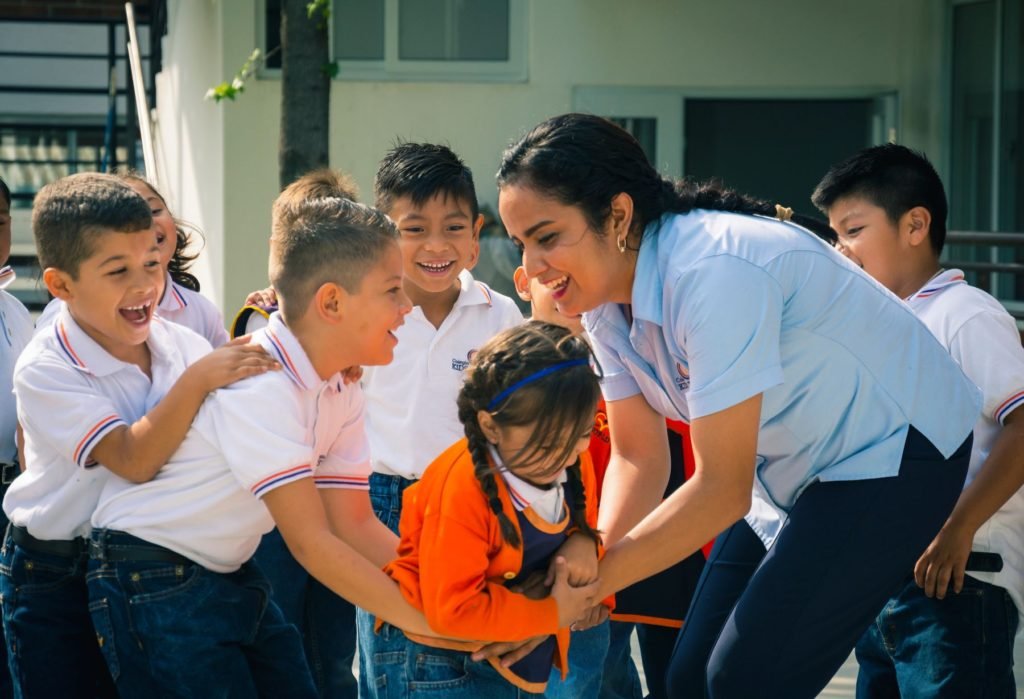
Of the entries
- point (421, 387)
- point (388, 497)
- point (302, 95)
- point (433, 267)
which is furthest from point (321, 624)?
point (302, 95)

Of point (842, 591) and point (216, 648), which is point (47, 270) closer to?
point (216, 648)

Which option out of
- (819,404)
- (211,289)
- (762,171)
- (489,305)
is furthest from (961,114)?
(819,404)

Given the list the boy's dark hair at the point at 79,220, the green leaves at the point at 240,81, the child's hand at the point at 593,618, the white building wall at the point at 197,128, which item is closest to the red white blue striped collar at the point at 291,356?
the boy's dark hair at the point at 79,220

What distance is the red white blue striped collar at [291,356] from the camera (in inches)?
103

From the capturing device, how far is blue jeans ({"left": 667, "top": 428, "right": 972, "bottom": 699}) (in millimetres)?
2682

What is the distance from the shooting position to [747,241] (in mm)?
2592

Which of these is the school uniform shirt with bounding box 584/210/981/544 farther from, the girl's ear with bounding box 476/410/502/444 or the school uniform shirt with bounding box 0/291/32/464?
the school uniform shirt with bounding box 0/291/32/464

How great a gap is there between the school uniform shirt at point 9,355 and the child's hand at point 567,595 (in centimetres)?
182

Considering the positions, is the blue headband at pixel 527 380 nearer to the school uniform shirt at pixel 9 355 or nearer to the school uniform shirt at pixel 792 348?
the school uniform shirt at pixel 792 348

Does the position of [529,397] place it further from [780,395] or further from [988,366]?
[988,366]

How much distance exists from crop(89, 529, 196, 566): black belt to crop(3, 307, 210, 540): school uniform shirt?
130 millimetres

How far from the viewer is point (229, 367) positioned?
8.51 ft

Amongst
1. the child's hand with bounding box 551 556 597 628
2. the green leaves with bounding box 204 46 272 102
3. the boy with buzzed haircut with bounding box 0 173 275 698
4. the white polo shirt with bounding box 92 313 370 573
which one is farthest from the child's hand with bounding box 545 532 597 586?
the green leaves with bounding box 204 46 272 102

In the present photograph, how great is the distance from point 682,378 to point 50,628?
4.60 feet
